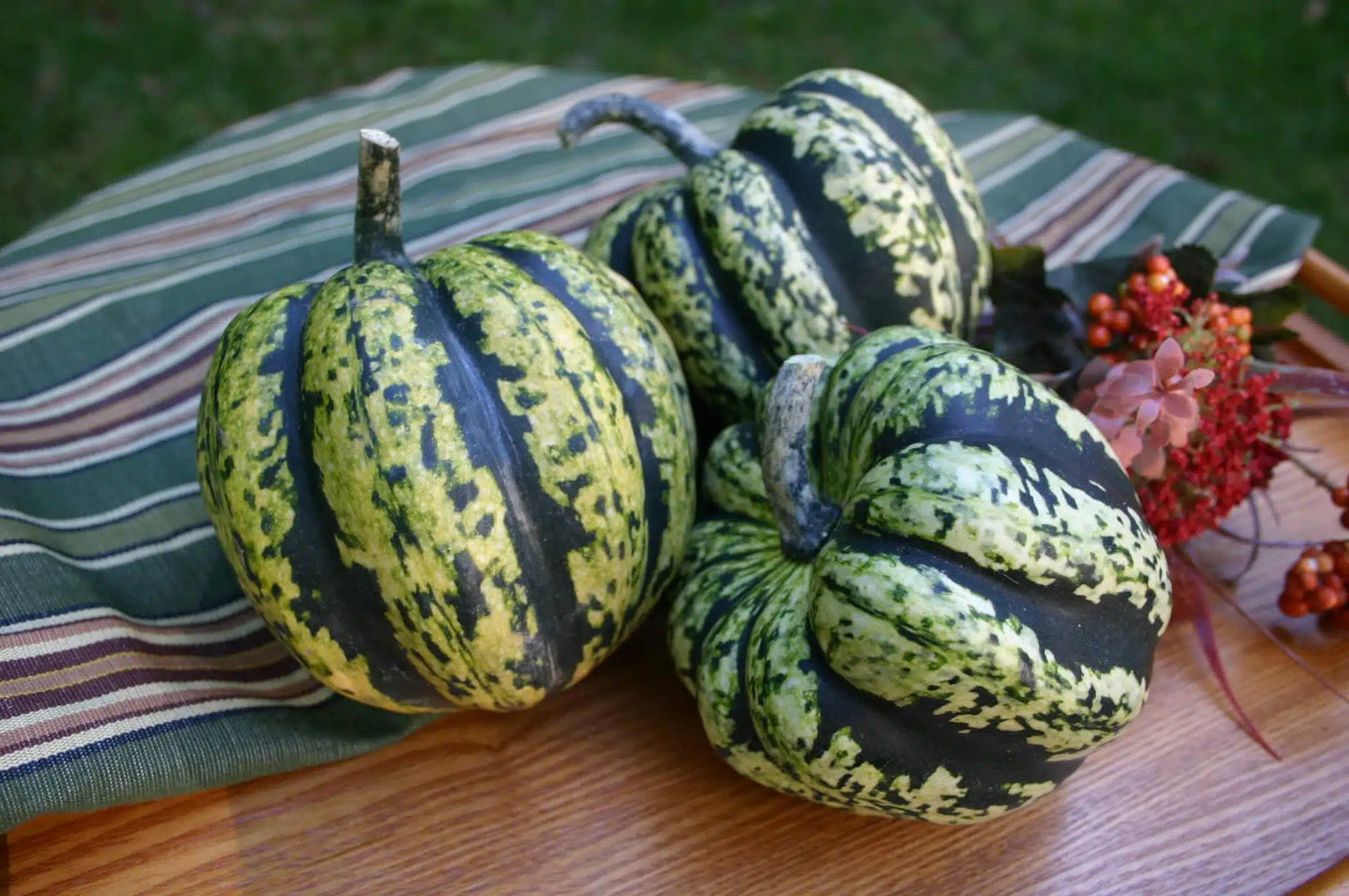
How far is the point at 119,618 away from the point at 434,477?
42 centimetres

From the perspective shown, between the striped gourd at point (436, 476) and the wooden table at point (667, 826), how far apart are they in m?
0.11

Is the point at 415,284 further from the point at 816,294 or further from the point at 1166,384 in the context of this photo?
the point at 1166,384

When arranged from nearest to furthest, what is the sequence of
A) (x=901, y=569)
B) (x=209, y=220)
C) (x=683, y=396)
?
(x=901, y=569) → (x=683, y=396) → (x=209, y=220)

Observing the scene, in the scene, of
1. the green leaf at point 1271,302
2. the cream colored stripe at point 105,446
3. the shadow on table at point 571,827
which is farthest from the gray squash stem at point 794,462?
the cream colored stripe at point 105,446

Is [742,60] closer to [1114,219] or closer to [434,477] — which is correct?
[1114,219]

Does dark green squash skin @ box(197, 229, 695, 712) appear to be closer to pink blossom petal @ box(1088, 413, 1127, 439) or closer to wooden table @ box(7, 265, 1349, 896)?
wooden table @ box(7, 265, 1349, 896)

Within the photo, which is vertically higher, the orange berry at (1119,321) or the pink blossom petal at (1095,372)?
the orange berry at (1119,321)

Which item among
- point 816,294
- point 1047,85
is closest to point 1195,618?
point 816,294

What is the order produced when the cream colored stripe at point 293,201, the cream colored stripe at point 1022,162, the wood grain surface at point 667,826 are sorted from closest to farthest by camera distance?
the wood grain surface at point 667,826, the cream colored stripe at point 293,201, the cream colored stripe at point 1022,162

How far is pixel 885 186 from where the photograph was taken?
3.84 ft

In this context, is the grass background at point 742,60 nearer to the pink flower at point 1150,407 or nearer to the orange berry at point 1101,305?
the orange berry at point 1101,305

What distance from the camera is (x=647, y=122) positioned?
53.4 inches

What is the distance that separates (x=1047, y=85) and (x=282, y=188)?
2.15m

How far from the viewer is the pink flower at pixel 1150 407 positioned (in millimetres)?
1030
